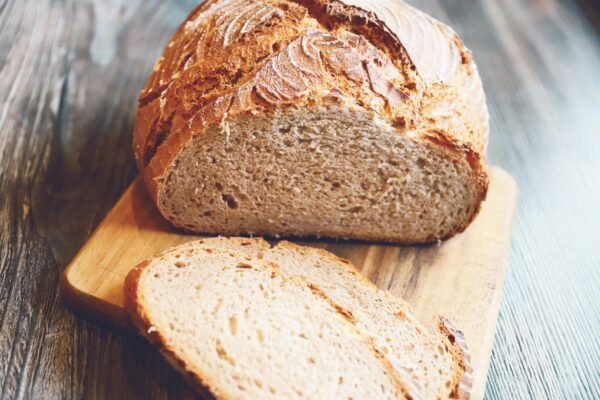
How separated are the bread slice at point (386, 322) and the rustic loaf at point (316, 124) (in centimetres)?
23

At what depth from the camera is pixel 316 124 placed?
2609mm

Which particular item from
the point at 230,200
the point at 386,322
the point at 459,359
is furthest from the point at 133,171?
the point at 459,359

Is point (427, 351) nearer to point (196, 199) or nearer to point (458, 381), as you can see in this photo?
point (458, 381)

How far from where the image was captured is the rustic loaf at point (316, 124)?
2.57m

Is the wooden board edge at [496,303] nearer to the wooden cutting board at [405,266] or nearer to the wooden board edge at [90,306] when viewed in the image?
the wooden cutting board at [405,266]

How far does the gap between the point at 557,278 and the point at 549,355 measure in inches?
18.4

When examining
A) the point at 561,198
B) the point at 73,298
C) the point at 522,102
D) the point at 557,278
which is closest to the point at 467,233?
the point at 557,278

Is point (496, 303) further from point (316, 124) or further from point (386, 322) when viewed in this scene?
point (316, 124)

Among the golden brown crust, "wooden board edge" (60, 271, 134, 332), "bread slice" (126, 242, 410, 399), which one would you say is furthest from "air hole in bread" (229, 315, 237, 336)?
the golden brown crust

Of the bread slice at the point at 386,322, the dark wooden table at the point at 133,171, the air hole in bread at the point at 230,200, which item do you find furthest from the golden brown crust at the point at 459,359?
the air hole in bread at the point at 230,200

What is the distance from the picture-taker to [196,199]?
283 cm

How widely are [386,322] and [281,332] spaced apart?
1.34 feet

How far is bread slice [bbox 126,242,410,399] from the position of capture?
2.21 metres

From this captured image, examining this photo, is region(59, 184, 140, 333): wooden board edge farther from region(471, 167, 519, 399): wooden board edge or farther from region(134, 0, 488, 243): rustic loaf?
region(471, 167, 519, 399): wooden board edge
